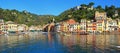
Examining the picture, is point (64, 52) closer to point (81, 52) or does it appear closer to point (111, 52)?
point (81, 52)

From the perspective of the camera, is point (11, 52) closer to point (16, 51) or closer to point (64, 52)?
point (16, 51)

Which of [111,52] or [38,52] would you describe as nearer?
[111,52]

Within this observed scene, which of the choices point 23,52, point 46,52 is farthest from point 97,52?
point 23,52

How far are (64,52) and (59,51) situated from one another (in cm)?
295

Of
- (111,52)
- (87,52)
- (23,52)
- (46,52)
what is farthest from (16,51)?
(111,52)

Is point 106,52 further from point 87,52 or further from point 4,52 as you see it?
point 4,52

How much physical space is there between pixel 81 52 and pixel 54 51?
24.0ft

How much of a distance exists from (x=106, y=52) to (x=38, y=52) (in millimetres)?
14918

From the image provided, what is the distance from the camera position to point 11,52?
6494cm

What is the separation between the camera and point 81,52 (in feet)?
208

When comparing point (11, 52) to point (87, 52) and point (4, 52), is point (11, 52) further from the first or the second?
point (87, 52)

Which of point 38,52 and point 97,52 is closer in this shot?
point 97,52

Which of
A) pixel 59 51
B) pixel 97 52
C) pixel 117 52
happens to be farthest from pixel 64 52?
pixel 117 52

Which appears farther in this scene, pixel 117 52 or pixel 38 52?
pixel 38 52
